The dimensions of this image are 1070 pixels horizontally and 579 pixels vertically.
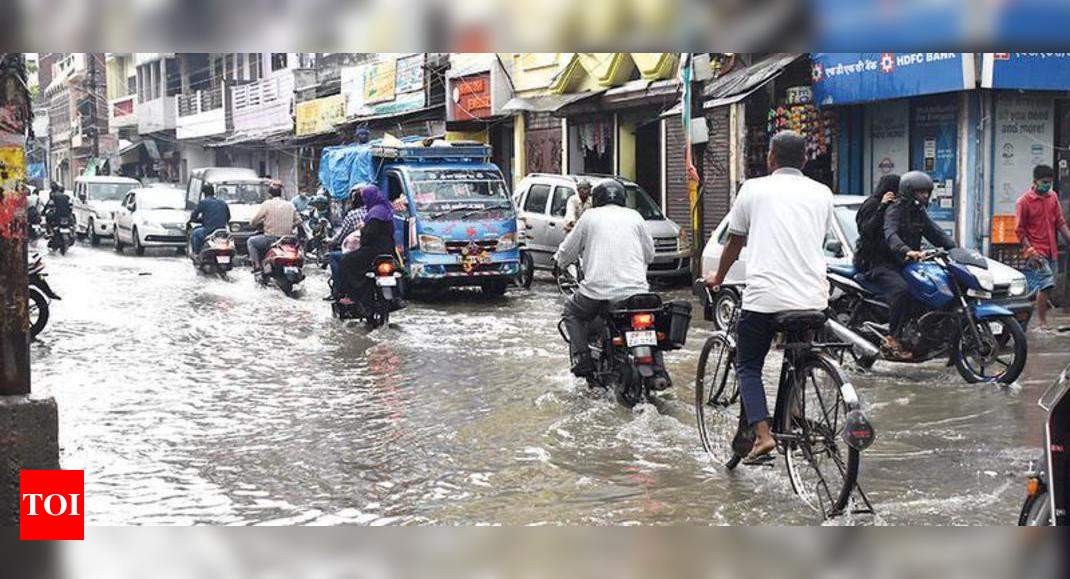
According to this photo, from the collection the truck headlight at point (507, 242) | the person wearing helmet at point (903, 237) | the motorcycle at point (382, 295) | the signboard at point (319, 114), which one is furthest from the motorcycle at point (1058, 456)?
the signboard at point (319, 114)

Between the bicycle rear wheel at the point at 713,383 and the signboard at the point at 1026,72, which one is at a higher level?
the signboard at the point at 1026,72

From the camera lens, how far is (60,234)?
27.3m

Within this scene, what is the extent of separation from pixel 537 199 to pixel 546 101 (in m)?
4.55

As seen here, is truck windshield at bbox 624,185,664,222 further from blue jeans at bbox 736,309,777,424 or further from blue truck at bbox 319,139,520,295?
blue jeans at bbox 736,309,777,424

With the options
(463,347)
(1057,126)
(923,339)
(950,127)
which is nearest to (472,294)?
(463,347)

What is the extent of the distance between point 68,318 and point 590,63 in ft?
38.8

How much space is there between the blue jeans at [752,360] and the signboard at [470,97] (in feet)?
72.4

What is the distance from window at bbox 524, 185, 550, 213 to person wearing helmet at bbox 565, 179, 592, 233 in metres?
1.21

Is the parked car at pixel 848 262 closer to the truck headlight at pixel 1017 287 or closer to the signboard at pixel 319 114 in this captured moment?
the truck headlight at pixel 1017 287

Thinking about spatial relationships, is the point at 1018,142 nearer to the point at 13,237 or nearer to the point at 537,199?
the point at 537,199

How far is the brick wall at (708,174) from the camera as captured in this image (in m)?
20.6

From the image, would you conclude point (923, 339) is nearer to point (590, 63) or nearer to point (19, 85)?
point (19, 85)

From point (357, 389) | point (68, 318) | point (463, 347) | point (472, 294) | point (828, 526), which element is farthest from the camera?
point (472, 294)
